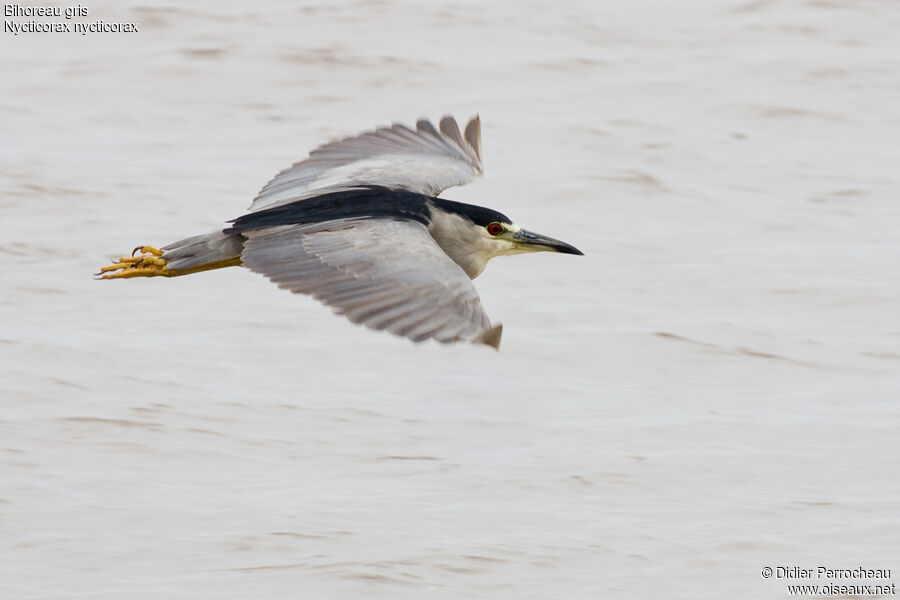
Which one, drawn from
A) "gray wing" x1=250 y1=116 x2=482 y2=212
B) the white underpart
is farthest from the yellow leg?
the white underpart

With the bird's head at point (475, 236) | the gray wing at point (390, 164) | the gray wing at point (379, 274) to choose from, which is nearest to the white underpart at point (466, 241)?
the bird's head at point (475, 236)

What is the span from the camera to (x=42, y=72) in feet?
45.9

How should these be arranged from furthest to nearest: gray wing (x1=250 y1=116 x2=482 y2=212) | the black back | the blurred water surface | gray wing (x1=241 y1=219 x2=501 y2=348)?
gray wing (x1=250 y1=116 x2=482 y2=212)
the blurred water surface
the black back
gray wing (x1=241 y1=219 x2=501 y2=348)

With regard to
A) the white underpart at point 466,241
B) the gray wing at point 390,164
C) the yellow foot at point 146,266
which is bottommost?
the yellow foot at point 146,266

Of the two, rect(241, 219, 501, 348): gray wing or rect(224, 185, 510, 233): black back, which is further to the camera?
rect(224, 185, 510, 233): black back

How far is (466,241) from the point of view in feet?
24.2

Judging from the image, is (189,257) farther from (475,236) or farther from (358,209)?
(475,236)

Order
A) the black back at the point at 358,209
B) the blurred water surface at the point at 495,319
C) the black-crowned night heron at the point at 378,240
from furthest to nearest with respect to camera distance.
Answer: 1. the blurred water surface at the point at 495,319
2. the black back at the point at 358,209
3. the black-crowned night heron at the point at 378,240

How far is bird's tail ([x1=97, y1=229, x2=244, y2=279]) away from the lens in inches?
276

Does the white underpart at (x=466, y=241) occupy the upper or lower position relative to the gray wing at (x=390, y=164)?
lower

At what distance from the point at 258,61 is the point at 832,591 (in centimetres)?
866

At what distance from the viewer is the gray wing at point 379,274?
5.94 metres

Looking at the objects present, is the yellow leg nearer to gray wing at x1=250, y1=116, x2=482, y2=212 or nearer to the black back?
the black back

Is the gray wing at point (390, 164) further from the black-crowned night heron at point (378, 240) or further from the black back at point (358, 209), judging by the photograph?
the black back at point (358, 209)
